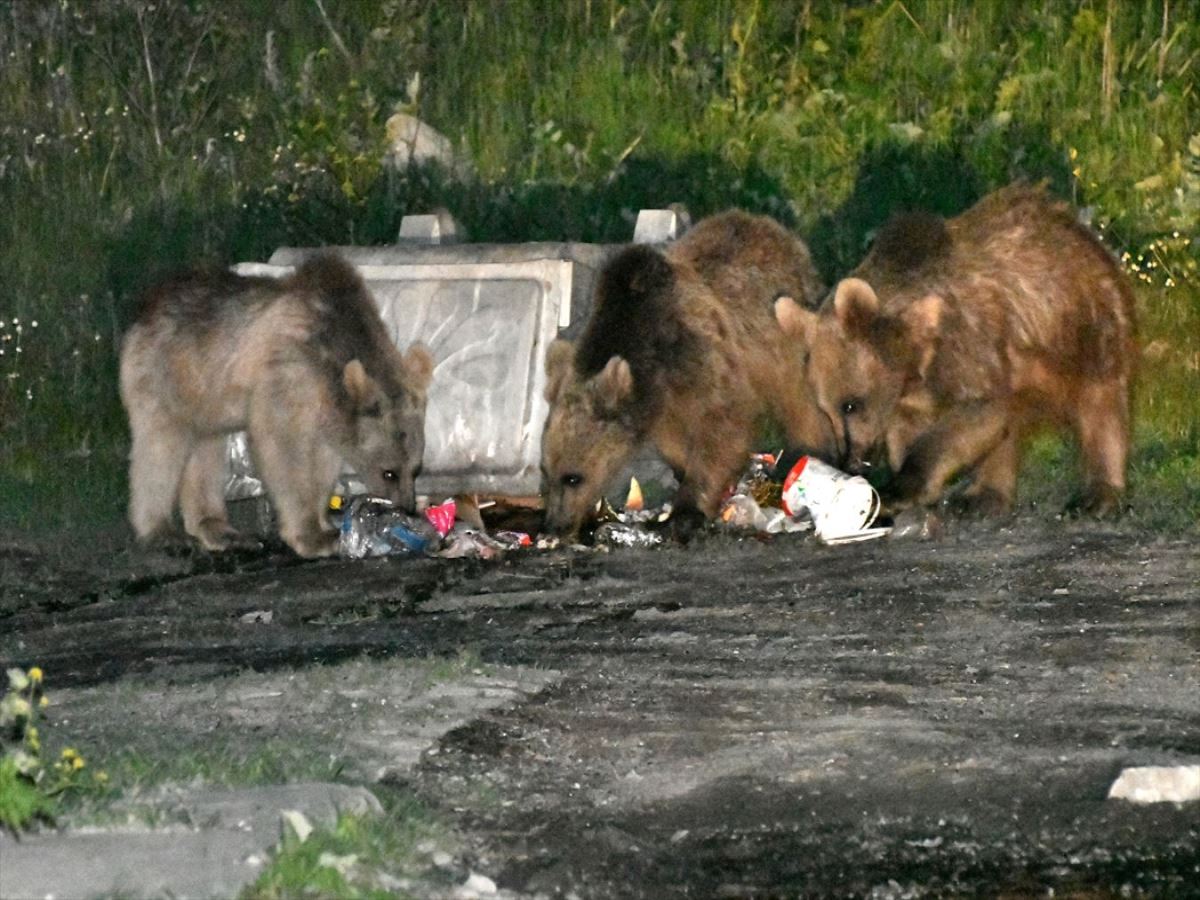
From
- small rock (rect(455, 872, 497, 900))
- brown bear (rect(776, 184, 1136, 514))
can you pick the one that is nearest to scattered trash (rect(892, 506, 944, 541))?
brown bear (rect(776, 184, 1136, 514))

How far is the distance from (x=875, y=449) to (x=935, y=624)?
9.21 feet

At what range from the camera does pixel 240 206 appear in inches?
656

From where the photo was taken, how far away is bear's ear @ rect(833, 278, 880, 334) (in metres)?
10.5

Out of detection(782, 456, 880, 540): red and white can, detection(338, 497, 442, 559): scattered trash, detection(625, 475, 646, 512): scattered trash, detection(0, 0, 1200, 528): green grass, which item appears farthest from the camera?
detection(0, 0, 1200, 528): green grass

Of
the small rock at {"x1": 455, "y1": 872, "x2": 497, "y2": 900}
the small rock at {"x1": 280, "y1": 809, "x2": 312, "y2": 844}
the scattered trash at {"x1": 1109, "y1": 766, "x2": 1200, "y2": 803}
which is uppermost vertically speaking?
the small rock at {"x1": 280, "y1": 809, "x2": 312, "y2": 844}

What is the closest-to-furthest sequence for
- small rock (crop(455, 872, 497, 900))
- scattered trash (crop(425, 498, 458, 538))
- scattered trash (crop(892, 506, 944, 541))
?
small rock (crop(455, 872, 497, 900)) → scattered trash (crop(892, 506, 944, 541)) → scattered trash (crop(425, 498, 458, 538))

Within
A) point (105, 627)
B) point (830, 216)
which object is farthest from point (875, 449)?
point (830, 216)

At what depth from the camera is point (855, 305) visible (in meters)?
10.5

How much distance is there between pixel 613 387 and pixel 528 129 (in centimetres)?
677

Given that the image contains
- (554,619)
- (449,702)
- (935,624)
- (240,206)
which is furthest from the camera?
(240,206)

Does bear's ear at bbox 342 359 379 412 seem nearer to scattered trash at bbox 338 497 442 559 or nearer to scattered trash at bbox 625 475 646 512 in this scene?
scattered trash at bbox 338 497 442 559

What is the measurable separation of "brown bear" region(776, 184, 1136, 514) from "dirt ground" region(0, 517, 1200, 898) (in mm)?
502

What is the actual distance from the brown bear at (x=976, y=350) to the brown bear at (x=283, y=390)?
6.91ft

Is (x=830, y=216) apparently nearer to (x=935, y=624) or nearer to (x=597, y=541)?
(x=597, y=541)
